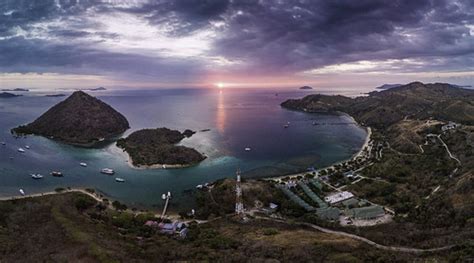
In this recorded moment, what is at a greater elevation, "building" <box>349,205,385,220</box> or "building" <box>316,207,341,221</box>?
"building" <box>349,205,385,220</box>

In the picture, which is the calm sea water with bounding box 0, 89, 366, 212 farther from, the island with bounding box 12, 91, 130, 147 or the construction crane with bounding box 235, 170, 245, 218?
the construction crane with bounding box 235, 170, 245, 218

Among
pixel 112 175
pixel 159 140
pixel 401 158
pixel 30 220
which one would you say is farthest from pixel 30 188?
Answer: pixel 401 158

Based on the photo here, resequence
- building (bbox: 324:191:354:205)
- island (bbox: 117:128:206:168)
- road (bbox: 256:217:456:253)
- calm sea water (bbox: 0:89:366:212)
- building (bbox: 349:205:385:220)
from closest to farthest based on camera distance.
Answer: road (bbox: 256:217:456:253) → building (bbox: 349:205:385:220) → building (bbox: 324:191:354:205) → calm sea water (bbox: 0:89:366:212) → island (bbox: 117:128:206:168)

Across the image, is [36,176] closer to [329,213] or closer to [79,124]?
[79,124]

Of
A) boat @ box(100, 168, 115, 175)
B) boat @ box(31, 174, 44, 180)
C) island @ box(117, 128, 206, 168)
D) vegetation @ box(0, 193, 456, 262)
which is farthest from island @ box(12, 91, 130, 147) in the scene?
vegetation @ box(0, 193, 456, 262)

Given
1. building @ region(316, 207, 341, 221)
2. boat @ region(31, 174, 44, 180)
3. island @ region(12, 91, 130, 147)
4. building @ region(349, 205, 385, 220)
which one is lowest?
boat @ region(31, 174, 44, 180)

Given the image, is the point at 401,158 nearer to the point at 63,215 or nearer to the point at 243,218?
the point at 243,218

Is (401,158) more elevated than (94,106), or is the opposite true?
(94,106)
